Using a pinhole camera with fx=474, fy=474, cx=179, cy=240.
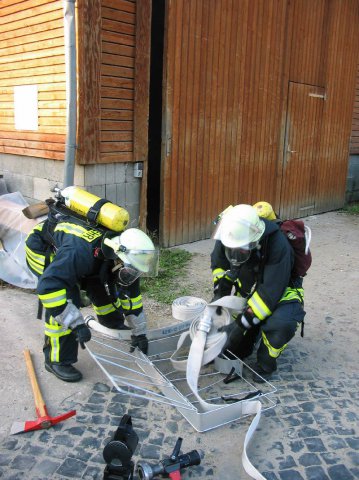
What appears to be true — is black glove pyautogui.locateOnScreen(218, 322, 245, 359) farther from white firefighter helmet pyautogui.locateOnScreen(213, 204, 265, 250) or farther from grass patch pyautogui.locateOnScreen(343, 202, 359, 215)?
grass patch pyautogui.locateOnScreen(343, 202, 359, 215)

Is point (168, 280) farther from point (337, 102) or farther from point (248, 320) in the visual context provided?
point (337, 102)

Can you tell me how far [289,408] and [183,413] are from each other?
768 millimetres

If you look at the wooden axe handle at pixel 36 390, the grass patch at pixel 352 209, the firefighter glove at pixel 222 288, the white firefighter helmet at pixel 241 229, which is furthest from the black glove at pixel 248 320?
the grass patch at pixel 352 209

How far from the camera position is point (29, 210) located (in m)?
4.68

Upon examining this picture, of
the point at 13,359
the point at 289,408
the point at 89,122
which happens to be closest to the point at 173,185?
the point at 89,122

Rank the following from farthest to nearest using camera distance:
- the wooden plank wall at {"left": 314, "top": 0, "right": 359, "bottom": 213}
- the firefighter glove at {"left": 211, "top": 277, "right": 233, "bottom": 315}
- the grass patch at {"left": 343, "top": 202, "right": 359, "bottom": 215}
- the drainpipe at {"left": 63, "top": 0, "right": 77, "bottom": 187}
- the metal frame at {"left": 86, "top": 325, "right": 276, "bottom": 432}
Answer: the grass patch at {"left": 343, "top": 202, "right": 359, "bottom": 215} < the wooden plank wall at {"left": 314, "top": 0, "right": 359, "bottom": 213} < the drainpipe at {"left": 63, "top": 0, "right": 77, "bottom": 187} < the firefighter glove at {"left": 211, "top": 277, "right": 233, "bottom": 315} < the metal frame at {"left": 86, "top": 325, "right": 276, "bottom": 432}

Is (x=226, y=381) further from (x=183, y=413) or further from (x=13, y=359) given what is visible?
(x=13, y=359)

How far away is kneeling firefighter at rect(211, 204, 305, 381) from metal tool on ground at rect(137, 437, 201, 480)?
101 centimetres

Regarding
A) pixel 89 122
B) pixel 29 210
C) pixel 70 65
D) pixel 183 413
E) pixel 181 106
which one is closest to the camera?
pixel 183 413

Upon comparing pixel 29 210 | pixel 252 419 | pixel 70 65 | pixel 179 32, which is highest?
pixel 179 32

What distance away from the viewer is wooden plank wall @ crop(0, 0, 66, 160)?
228 inches

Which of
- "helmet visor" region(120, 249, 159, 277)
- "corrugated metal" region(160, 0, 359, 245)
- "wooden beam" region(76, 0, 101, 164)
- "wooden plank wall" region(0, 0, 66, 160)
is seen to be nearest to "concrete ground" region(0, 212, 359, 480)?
"helmet visor" region(120, 249, 159, 277)

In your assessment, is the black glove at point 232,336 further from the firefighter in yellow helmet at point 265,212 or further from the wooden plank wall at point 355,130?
the wooden plank wall at point 355,130

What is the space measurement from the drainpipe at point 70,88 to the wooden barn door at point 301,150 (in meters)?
4.74
